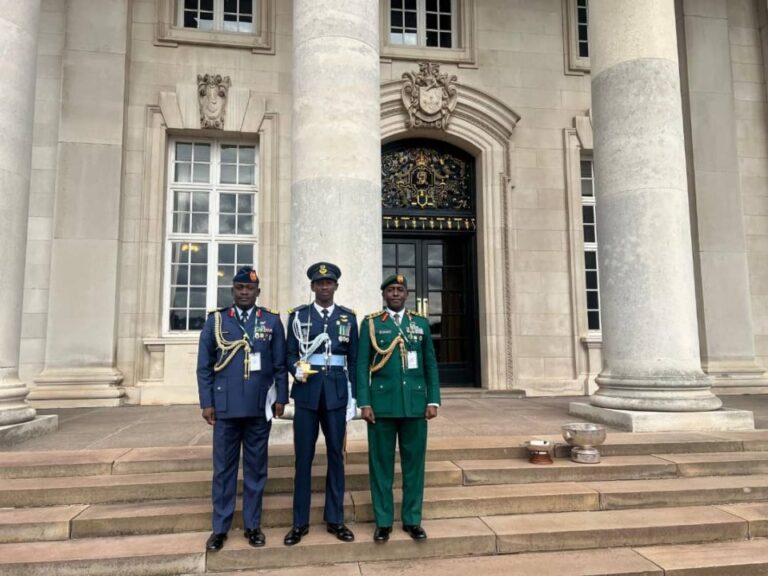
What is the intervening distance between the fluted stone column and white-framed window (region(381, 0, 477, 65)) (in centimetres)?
679

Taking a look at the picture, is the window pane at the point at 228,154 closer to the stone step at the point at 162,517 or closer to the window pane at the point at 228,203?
the window pane at the point at 228,203

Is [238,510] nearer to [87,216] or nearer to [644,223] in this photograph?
[644,223]

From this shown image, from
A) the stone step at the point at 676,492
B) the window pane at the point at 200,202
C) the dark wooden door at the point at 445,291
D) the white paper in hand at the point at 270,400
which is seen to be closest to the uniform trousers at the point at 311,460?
the white paper in hand at the point at 270,400

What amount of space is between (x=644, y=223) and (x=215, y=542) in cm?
620

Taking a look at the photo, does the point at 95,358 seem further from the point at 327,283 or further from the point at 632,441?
the point at 632,441

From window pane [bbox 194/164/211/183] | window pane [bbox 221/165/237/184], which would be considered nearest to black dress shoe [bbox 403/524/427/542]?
window pane [bbox 221/165/237/184]

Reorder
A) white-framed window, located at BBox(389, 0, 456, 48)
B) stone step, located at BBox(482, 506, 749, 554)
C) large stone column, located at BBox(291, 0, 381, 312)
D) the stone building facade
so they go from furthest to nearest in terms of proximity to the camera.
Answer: white-framed window, located at BBox(389, 0, 456, 48) < the stone building facade < large stone column, located at BBox(291, 0, 381, 312) < stone step, located at BBox(482, 506, 749, 554)

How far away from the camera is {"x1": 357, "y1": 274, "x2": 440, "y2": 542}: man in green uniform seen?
4359 mm

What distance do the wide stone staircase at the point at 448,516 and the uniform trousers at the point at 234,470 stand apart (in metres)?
0.22

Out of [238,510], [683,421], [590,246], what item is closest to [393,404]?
[238,510]

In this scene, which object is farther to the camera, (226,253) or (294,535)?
(226,253)

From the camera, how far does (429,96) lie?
1180 centimetres

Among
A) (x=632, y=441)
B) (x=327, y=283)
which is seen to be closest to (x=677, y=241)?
(x=632, y=441)

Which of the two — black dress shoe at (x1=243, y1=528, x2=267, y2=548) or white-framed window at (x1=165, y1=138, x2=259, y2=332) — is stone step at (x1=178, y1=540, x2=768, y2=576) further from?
white-framed window at (x1=165, y1=138, x2=259, y2=332)
